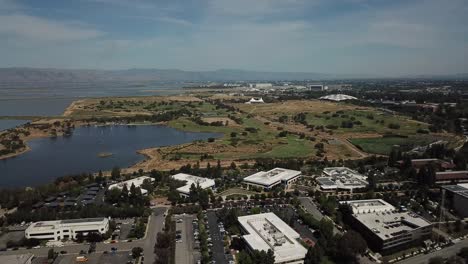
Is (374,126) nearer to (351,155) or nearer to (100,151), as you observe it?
(351,155)

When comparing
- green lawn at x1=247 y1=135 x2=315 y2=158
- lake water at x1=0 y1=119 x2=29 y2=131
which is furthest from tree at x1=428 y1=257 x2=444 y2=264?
lake water at x1=0 y1=119 x2=29 y2=131

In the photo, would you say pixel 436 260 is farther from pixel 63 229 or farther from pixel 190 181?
pixel 63 229

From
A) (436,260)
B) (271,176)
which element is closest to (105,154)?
(271,176)

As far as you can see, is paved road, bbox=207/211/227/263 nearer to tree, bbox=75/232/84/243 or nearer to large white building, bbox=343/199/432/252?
tree, bbox=75/232/84/243

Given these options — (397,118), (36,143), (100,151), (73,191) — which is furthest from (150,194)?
(397,118)

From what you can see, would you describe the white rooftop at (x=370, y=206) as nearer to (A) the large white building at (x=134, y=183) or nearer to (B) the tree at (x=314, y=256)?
(B) the tree at (x=314, y=256)
